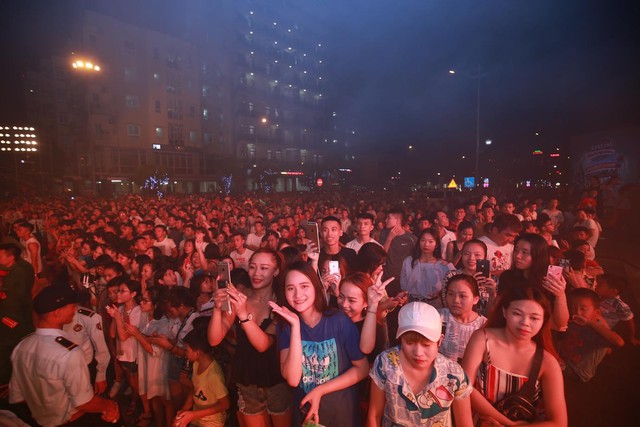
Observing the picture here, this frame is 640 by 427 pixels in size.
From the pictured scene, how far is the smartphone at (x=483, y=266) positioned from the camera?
3844mm

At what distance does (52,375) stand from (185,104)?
48.2 metres

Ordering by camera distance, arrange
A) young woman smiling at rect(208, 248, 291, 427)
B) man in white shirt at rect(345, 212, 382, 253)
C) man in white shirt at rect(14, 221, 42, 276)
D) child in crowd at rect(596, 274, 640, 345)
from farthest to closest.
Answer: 1. man in white shirt at rect(14, 221, 42, 276)
2. man in white shirt at rect(345, 212, 382, 253)
3. child in crowd at rect(596, 274, 640, 345)
4. young woman smiling at rect(208, 248, 291, 427)

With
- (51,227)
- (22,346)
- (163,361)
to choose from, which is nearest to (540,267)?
(163,361)

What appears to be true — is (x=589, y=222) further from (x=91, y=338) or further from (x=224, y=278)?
(x=91, y=338)

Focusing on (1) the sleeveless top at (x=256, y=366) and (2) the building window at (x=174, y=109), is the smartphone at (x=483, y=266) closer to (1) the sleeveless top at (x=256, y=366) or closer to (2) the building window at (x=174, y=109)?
(1) the sleeveless top at (x=256, y=366)

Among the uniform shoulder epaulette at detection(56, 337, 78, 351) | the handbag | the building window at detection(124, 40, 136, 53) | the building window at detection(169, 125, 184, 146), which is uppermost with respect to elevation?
the building window at detection(124, 40, 136, 53)

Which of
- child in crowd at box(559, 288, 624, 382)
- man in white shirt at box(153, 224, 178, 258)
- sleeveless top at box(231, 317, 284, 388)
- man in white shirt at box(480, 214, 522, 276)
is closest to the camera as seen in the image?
sleeveless top at box(231, 317, 284, 388)

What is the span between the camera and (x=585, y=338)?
Result: 436 centimetres

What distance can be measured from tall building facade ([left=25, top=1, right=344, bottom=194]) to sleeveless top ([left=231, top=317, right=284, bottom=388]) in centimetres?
3866

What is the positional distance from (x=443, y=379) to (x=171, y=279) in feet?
13.8

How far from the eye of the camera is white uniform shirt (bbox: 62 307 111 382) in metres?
4.42

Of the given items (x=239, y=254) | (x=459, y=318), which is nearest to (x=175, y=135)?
(x=239, y=254)

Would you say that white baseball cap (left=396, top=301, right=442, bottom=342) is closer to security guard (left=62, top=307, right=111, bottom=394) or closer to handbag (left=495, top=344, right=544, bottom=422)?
handbag (left=495, top=344, right=544, bottom=422)

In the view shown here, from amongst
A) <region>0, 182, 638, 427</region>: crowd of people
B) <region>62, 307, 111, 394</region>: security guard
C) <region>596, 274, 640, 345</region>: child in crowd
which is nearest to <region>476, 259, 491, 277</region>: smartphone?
<region>0, 182, 638, 427</region>: crowd of people
